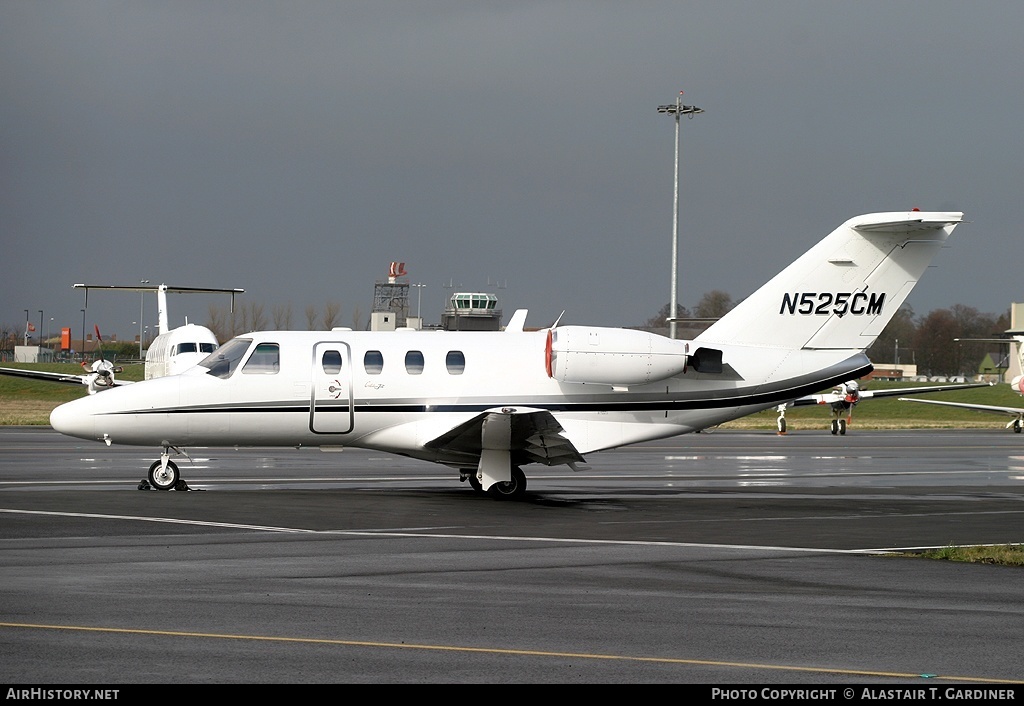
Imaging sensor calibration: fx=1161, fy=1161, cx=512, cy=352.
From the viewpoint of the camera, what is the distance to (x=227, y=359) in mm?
19391

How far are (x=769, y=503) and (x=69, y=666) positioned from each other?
1378 cm

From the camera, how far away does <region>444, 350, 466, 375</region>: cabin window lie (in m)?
19.4

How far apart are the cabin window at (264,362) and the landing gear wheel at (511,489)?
13.5 feet

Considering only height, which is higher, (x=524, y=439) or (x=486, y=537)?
(x=524, y=439)

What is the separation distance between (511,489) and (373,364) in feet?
10.1

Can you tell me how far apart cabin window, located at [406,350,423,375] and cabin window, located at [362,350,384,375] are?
432 millimetres

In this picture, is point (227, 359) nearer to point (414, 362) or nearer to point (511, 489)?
point (414, 362)

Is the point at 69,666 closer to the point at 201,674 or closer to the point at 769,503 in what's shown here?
the point at 201,674

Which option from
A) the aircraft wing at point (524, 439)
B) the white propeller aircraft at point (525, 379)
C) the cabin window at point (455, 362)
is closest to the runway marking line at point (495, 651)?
the aircraft wing at point (524, 439)

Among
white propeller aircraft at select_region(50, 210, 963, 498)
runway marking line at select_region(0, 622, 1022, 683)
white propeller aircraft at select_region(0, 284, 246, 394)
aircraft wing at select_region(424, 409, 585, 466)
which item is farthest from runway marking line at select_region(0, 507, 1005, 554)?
white propeller aircraft at select_region(0, 284, 246, 394)

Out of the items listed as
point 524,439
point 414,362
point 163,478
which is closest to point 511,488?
point 524,439

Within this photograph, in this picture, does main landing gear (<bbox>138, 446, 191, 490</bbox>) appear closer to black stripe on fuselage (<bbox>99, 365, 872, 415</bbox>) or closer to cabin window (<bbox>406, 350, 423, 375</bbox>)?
black stripe on fuselage (<bbox>99, 365, 872, 415</bbox>)

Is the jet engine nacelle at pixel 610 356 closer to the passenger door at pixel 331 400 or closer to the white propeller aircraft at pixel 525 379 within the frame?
the white propeller aircraft at pixel 525 379

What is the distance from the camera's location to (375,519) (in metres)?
15.8
